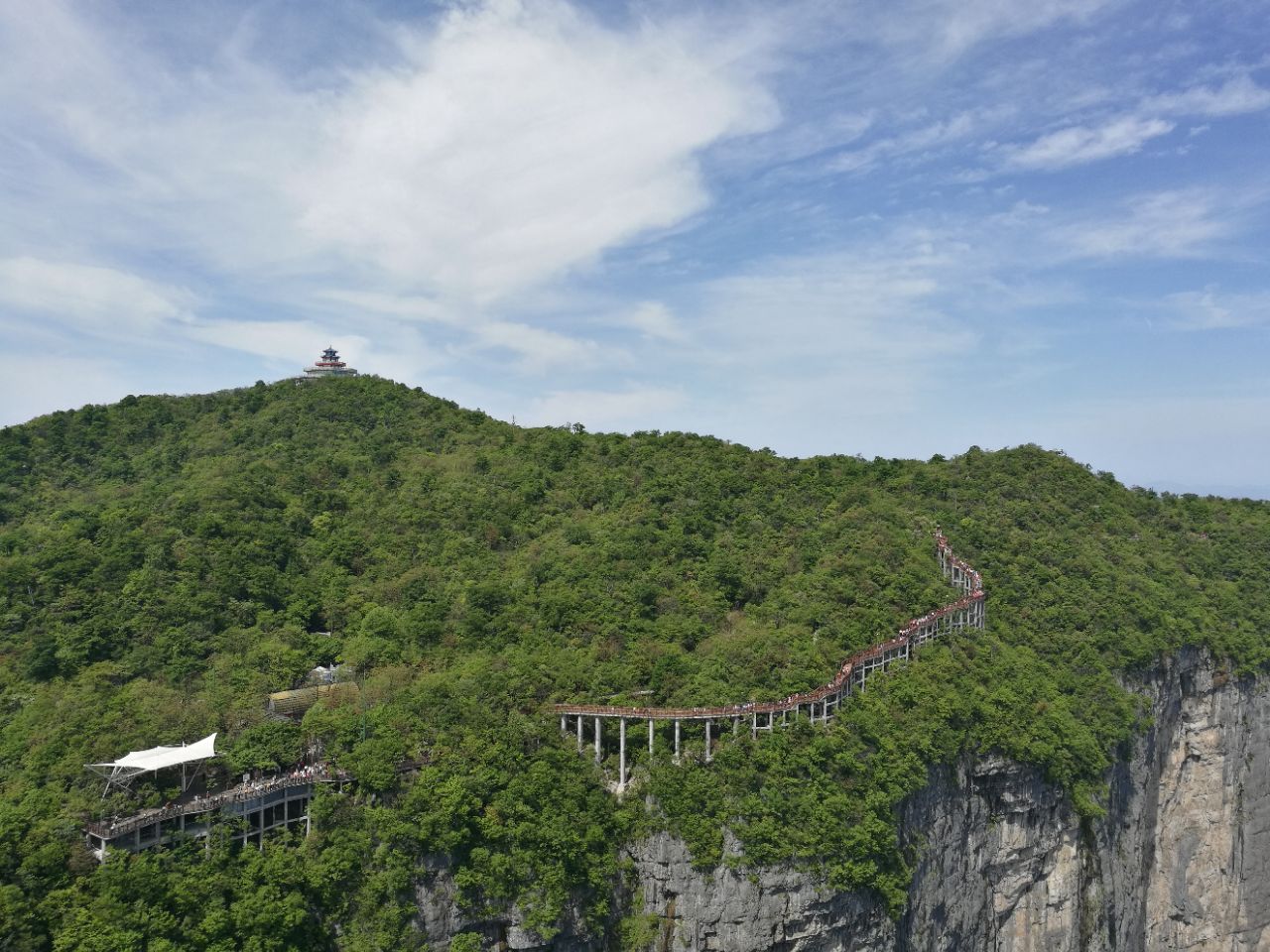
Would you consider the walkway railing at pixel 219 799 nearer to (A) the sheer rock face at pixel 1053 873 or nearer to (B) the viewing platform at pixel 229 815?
(B) the viewing platform at pixel 229 815

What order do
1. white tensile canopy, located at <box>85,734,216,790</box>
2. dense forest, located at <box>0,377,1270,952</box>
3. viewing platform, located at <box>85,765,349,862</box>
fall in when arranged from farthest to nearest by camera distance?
dense forest, located at <box>0,377,1270,952</box>
white tensile canopy, located at <box>85,734,216,790</box>
viewing platform, located at <box>85,765,349,862</box>

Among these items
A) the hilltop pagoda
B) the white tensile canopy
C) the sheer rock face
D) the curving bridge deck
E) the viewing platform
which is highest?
the hilltop pagoda

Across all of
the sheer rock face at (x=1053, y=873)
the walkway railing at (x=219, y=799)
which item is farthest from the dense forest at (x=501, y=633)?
the sheer rock face at (x=1053, y=873)

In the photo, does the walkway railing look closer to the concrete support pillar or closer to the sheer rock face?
the sheer rock face

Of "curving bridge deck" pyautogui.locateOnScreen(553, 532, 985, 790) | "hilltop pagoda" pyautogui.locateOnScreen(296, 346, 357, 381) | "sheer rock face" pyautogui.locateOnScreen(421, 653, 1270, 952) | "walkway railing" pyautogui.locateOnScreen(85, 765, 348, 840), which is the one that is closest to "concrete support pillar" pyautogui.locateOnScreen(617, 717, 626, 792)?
"curving bridge deck" pyautogui.locateOnScreen(553, 532, 985, 790)

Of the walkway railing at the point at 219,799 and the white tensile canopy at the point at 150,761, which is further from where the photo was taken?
the white tensile canopy at the point at 150,761
